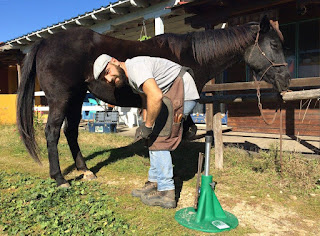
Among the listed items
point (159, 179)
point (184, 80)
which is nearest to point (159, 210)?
point (159, 179)

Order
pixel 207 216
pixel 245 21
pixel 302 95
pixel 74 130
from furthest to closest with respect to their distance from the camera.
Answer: pixel 245 21 → pixel 74 130 → pixel 302 95 → pixel 207 216

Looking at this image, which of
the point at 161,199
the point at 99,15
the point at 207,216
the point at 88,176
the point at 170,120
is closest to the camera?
the point at 207,216

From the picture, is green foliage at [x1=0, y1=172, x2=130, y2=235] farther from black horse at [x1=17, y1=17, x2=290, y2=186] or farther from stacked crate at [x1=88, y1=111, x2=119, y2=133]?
stacked crate at [x1=88, y1=111, x2=119, y2=133]

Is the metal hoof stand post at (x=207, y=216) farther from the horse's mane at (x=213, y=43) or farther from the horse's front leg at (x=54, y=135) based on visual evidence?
the horse's front leg at (x=54, y=135)

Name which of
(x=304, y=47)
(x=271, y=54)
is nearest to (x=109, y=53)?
(x=271, y=54)

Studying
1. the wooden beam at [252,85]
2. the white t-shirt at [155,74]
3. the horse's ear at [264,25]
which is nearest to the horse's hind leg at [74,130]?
the white t-shirt at [155,74]

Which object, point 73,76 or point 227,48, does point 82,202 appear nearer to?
point 73,76

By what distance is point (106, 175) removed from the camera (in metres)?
3.81

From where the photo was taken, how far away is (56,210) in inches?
101

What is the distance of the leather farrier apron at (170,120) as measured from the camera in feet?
8.03

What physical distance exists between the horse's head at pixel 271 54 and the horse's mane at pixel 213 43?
0.11 metres

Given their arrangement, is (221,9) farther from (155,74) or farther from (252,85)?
(155,74)

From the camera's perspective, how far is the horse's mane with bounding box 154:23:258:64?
3.41 meters

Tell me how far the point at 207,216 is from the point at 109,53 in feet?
7.64
